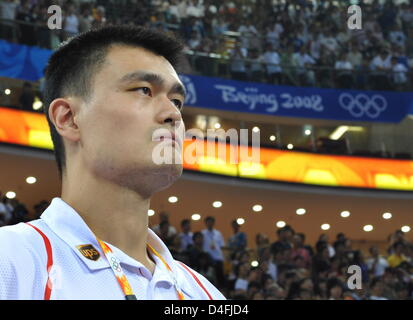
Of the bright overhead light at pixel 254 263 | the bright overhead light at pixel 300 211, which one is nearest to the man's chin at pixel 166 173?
the bright overhead light at pixel 254 263

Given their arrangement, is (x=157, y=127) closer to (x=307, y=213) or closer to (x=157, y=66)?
(x=157, y=66)

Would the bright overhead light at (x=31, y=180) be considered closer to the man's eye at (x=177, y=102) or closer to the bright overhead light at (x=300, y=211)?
the bright overhead light at (x=300, y=211)

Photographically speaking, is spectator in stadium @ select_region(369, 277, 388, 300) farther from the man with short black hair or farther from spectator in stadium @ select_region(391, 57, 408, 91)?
the man with short black hair

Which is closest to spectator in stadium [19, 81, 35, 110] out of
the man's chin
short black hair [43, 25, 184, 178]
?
short black hair [43, 25, 184, 178]

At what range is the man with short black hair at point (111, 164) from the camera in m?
1.72

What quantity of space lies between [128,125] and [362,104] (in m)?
14.4

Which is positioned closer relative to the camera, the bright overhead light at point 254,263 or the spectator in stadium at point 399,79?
the bright overhead light at point 254,263

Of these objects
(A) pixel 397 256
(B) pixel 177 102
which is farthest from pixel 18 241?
(A) pixel 397 256

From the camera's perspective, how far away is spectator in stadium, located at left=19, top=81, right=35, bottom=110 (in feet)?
40.2

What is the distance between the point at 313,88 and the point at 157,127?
14001 millimetres

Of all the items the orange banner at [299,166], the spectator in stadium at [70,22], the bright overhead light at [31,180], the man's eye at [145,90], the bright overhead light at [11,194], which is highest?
the spectator in stadium at [70,22]

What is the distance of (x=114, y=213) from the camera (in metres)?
1.94

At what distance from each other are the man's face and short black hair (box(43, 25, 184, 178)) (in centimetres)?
6

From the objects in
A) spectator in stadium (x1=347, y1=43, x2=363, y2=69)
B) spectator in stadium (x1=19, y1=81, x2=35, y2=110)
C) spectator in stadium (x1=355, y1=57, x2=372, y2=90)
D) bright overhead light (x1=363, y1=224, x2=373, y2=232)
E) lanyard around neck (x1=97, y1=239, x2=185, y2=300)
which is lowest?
bright overhead light (x1=363, y1=224, x2=373, y2=232)
